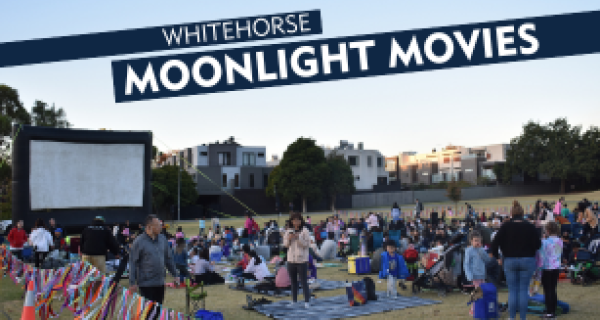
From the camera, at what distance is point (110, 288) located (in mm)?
6090

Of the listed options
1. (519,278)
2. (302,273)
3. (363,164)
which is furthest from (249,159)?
(519,278)

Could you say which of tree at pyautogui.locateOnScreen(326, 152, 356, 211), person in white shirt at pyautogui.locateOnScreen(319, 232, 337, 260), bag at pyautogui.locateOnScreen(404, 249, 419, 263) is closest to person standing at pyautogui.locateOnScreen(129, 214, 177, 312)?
bag at pyautogui.locateOnScreen(404, 249, 419, 263)

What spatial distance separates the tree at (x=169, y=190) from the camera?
53.1m

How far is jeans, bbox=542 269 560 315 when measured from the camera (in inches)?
295

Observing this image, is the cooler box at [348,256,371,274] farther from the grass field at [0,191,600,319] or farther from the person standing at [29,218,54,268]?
the person standing at [29,218,54,268]

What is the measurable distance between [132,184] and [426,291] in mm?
17432

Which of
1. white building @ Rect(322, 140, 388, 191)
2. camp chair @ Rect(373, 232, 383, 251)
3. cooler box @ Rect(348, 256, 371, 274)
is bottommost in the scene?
cooler box @ Rect(348, 256, 371, 274)

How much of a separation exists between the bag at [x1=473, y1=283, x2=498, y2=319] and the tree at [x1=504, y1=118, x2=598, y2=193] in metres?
64.7

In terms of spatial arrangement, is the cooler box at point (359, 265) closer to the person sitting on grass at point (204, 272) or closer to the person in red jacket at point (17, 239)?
the person sitting on grass at point (204, 272)

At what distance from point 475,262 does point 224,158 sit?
5836 centimetres

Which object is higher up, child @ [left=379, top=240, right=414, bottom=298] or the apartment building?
the apartment building

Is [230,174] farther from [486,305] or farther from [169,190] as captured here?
[486,305]

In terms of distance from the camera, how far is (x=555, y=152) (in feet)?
218

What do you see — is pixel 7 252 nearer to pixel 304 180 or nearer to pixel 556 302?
pixel 556 302
